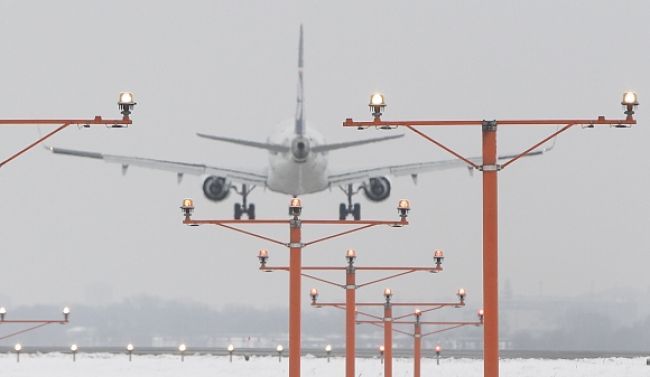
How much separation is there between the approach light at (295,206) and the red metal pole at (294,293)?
6.24ft

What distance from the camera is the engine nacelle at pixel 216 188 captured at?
9088 cm

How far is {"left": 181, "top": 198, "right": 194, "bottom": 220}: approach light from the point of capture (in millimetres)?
43938

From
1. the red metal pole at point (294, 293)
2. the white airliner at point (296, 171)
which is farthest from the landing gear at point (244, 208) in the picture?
the red metal pole at point (294, 293)

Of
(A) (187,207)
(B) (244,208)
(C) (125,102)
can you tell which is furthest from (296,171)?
(C) (125,102)

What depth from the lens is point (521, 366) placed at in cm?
10606

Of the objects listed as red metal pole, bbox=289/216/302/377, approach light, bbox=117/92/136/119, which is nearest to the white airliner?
red metal pole, bbox=289/216/302/377

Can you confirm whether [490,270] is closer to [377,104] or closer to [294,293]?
[377,104]

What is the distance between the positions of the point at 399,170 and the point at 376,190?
18.7 ft

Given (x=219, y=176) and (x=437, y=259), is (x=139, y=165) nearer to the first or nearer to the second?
(x=219, y=176)

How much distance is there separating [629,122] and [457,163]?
224ft

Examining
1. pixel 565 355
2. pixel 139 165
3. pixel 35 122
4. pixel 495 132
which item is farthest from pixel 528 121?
pixel 565 355

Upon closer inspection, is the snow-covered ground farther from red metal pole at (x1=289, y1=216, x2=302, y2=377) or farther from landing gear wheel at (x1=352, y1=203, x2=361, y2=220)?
red metal pole at (x1=289, y1=216, x2=302, y2=377)

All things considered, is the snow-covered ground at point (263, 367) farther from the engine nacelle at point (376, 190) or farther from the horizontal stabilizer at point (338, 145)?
the horizontal stabilizer at point (338, 145)

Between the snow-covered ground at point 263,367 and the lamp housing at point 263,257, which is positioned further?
the snow-covered ground at point 263,367
